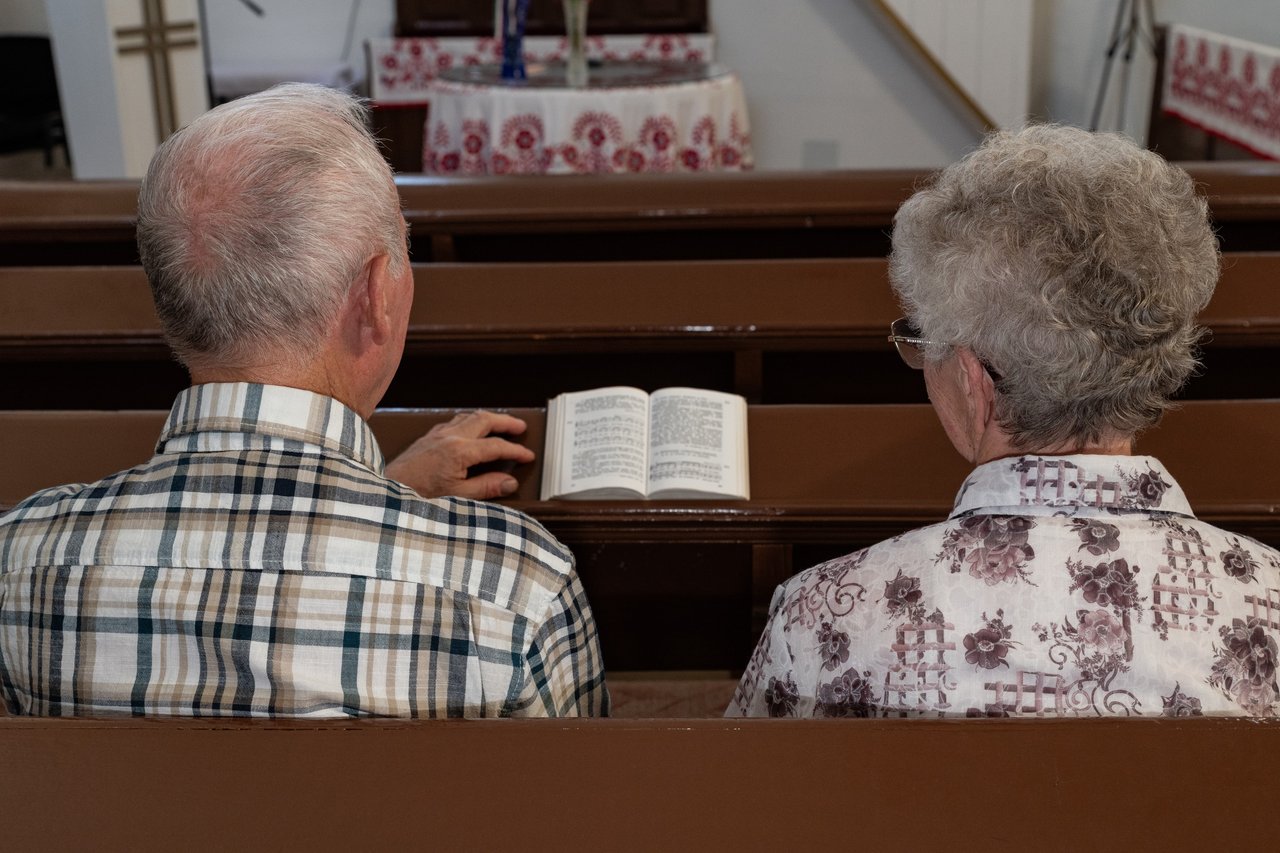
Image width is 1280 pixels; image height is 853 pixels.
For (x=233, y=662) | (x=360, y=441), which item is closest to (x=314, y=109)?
(x=360, y=441)

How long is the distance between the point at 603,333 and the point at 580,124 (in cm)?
320

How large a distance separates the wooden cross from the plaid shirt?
539cm

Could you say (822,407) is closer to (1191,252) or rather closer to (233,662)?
(1191,252)

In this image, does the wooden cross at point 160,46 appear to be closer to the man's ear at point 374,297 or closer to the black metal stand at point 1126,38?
the black metal stand at point 1126,38

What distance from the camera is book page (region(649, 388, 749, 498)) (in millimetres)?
1742

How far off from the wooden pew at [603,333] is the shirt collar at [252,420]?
1002mm

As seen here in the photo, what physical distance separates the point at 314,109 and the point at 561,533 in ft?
2.27

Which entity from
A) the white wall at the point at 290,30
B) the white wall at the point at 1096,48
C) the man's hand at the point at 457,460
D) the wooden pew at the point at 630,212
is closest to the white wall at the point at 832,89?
the white wall at the point at 1096,48

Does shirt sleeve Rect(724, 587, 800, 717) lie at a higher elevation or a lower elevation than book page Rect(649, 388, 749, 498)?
lower

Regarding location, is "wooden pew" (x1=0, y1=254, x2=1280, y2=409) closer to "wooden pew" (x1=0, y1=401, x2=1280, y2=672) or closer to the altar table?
"wooden pew" (x1=0, y1=401, x2=1280, y2=672)

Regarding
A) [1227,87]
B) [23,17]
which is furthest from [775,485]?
[23,17]

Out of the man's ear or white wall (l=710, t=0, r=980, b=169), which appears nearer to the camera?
the man's ear

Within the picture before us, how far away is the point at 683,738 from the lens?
3.55 feet

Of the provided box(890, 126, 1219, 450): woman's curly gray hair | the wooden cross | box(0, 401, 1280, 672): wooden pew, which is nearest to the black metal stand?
the wooden cross
